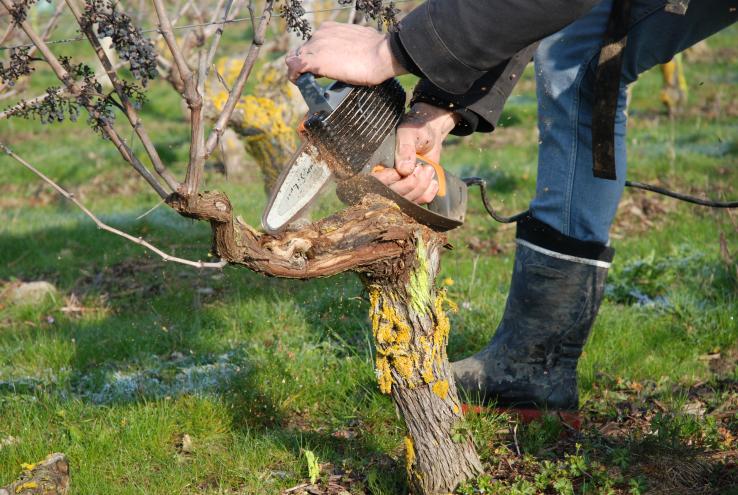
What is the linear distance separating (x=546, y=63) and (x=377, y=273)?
47.1 inches

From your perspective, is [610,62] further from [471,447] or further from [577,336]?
[471,447]

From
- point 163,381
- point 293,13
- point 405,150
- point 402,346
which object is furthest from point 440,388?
point 163,381

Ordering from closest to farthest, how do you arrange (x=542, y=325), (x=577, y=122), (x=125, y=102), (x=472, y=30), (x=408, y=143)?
(x=125, y=102), (x=472, y=30), (x=408, y=143), (x=577, y=122), (x=542, y=325)

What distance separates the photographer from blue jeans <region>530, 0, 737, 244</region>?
9.62ft

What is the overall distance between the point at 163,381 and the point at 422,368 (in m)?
1.59

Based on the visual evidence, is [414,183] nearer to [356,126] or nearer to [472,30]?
[356,126]

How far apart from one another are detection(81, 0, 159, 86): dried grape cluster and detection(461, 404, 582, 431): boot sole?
177cm

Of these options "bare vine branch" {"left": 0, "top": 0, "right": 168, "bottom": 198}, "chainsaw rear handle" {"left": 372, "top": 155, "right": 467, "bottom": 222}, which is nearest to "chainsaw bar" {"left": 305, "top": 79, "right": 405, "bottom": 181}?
"chainsaw rear handle" {"left": 372, "top": 155, "right": 467, "bottom": 222}

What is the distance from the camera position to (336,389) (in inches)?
138

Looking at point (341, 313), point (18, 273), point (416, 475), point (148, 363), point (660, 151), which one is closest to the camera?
point (416, 475)

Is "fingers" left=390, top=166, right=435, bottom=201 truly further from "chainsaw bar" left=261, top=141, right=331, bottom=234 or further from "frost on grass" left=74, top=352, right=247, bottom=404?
"frost on grass" left=74, top=352, right=247, bottom=404

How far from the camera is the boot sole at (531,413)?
10.3 ft

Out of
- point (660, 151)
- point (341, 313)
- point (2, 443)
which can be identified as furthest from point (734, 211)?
point (2, 443)

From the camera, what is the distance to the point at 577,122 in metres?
3.07
